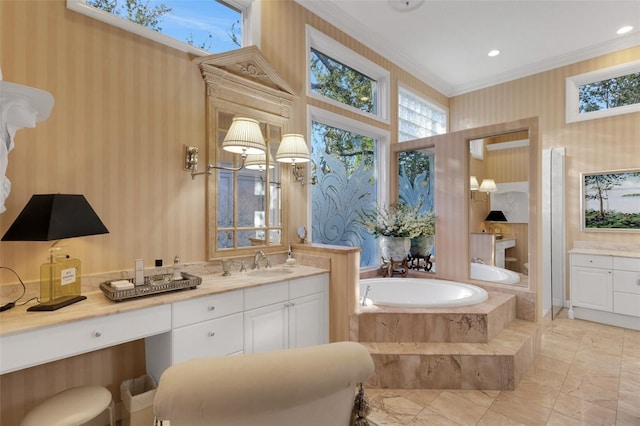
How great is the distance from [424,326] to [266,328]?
136 centimetres

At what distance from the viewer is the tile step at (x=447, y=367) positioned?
7.80 ft

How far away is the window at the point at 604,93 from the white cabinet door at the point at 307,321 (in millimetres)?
4387

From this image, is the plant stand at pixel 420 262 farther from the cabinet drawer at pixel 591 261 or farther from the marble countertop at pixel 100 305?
the marble countertop at pixel 100 305

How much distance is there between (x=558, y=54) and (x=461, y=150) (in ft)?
7.27

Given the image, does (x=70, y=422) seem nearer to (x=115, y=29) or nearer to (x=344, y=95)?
(x=115, y=29)

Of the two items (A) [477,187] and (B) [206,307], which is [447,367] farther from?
(A) [477,187]

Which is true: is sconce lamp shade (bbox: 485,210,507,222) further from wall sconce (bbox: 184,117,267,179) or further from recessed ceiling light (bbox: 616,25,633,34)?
wall sconce (bbox: 184,117,267,179)

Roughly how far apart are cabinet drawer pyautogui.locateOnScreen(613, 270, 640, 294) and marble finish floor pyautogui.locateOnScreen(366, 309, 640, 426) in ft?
2.95

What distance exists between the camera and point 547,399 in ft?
7.33

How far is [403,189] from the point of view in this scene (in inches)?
167

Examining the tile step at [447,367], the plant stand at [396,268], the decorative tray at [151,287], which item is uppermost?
the decorative tray at [151,287]

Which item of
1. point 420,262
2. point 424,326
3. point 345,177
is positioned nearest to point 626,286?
point 420,262

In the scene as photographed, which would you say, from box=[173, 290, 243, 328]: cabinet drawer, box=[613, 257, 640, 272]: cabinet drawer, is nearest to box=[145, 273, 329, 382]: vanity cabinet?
box=[173, 290, 243, 328]: cabinet drawer

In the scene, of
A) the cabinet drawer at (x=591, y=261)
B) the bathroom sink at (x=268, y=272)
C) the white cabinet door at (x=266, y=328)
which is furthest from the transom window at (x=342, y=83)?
the cabinet drawer at (x=591, y=261)
